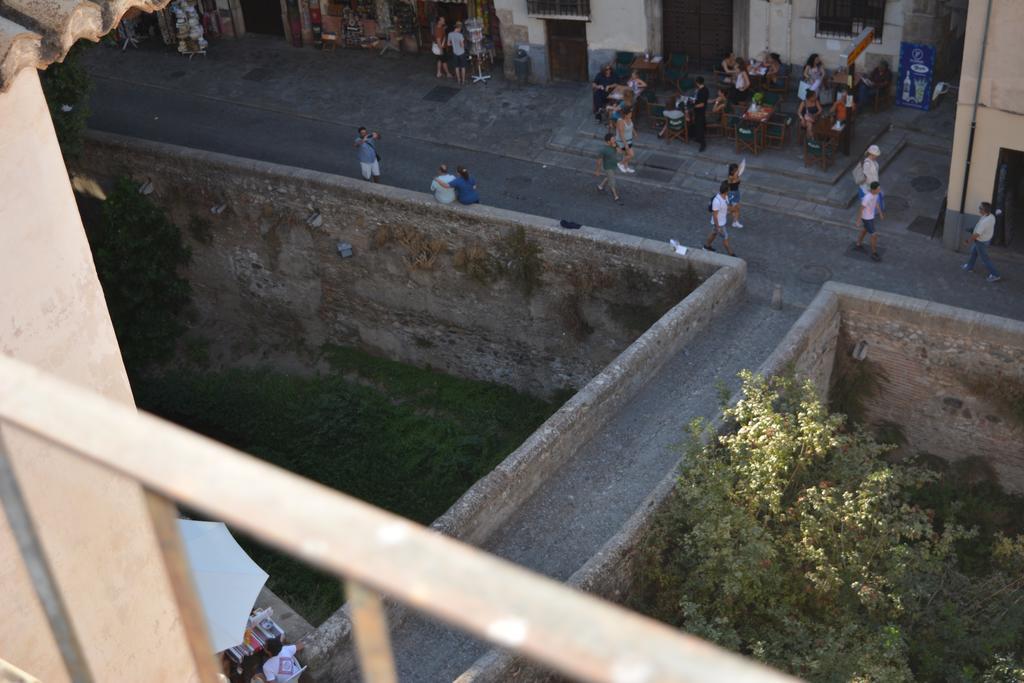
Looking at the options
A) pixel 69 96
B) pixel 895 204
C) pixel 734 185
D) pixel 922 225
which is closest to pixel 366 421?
pixel 69 96

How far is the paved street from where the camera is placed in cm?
1705

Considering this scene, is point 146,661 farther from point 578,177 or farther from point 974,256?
point 578,177

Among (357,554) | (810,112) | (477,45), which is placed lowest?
(810,112)

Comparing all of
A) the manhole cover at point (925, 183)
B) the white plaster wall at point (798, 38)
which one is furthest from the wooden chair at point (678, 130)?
the manhole cover at point (925, 183)

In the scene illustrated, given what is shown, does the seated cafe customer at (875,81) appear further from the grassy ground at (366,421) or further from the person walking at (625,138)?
the grassy ground at (366,421)

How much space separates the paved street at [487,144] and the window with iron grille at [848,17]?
1558 millimetres

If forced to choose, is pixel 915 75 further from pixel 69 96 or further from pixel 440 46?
pixel 69 96

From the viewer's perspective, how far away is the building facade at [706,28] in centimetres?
1964

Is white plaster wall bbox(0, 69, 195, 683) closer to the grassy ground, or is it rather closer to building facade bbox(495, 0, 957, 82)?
the grassy ground

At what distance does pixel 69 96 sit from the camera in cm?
1794

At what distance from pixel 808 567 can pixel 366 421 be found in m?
9.13

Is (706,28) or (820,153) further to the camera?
(706,28)

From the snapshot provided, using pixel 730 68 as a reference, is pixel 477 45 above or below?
above

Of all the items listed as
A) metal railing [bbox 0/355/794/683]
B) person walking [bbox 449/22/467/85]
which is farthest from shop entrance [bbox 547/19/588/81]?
metal railing [bbox 0/355/794/683]
